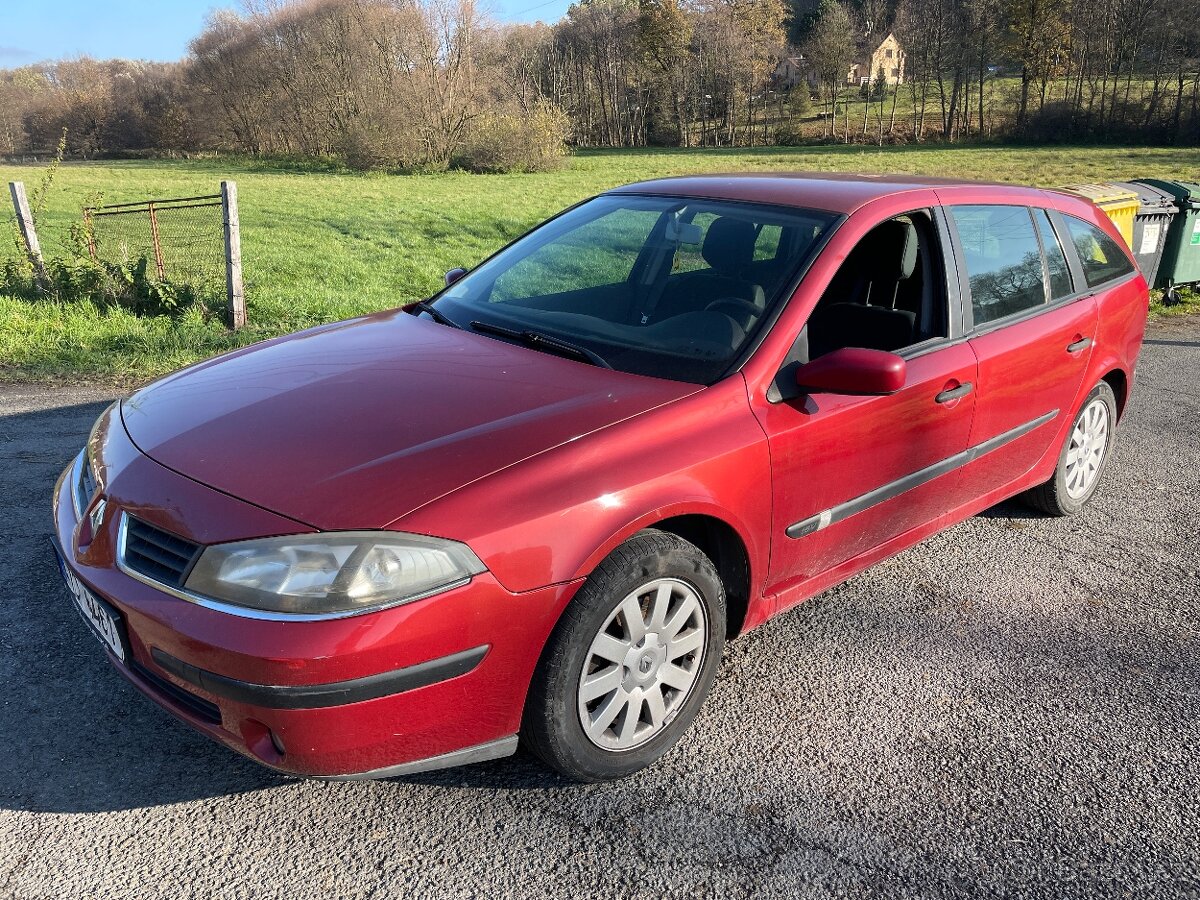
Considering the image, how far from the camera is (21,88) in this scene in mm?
63062

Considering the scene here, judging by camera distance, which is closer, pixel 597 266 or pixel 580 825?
pixel 580 825

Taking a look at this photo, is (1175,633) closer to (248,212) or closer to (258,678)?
(258,678)

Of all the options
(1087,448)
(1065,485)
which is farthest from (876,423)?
(1087,448)

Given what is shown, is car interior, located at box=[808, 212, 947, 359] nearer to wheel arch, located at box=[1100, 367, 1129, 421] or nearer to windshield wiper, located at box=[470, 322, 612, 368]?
windshield wiper, located at box=[470, 322, 612, 368]

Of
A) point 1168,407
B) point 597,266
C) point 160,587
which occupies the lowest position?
point 1168,407

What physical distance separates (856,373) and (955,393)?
838 millimetres

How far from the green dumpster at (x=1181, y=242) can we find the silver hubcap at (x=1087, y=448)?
7.39 metres

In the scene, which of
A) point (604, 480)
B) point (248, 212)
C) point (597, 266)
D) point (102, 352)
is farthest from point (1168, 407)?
point (248, 212)

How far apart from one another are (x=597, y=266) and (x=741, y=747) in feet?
6.13

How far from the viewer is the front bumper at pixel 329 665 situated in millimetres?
2016

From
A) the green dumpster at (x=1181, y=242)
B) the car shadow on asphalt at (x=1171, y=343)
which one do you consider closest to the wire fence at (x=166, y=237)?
the car shadow on asphalt at (x=1171, y=343)

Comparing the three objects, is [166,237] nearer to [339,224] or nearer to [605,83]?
[339,224]

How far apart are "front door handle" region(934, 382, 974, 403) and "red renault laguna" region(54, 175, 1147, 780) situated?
0.7 inches

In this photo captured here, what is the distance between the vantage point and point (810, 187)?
11.5 ft
